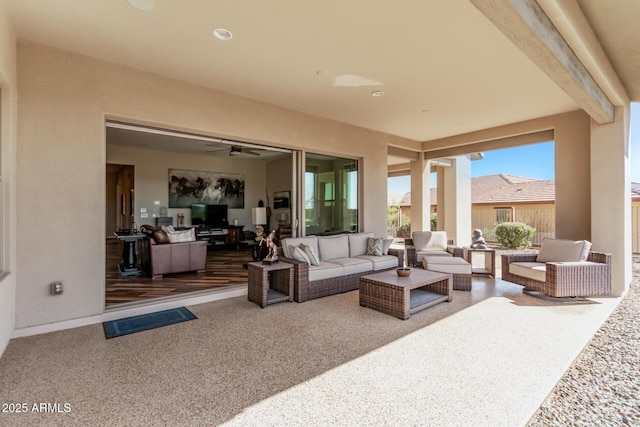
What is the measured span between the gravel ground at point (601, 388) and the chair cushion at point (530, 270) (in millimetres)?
1152

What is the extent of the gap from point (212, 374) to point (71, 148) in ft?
9.52

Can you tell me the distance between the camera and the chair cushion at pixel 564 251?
4504 millimetres

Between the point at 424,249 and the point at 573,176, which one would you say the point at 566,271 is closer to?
the point at 573,176

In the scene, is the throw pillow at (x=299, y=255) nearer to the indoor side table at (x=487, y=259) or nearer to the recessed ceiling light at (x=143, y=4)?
the indoor side table at (x=487, y=259)

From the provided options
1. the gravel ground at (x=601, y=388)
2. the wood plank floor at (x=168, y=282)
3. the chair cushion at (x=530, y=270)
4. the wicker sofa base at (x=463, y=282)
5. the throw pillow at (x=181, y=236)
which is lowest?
the gravel ground at (x=601, y=388)

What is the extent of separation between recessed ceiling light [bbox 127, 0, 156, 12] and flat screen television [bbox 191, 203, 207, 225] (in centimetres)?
747

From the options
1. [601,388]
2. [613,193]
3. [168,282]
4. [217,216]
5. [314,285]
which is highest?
[613,193]

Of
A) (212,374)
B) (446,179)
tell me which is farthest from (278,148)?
(446,179)

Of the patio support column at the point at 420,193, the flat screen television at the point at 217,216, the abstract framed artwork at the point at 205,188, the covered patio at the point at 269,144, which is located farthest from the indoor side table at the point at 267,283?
the abstract framed artwork at the point at 205,188

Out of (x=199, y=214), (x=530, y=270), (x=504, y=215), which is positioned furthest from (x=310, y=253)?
(x=504, y=215)

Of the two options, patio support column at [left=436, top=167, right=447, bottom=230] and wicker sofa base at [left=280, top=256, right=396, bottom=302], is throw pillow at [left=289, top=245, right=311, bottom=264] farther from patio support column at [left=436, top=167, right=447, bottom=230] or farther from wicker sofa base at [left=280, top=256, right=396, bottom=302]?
patio support column at [left=436, top=167, right=447, bottom=230]

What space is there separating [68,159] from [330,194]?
421 cm

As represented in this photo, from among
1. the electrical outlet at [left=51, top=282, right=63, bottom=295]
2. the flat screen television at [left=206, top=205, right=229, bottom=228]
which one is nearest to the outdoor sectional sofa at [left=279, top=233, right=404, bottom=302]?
the electrical outlet at [left=51, top=282, right=63, bottom=295]

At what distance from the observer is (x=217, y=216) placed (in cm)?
985
